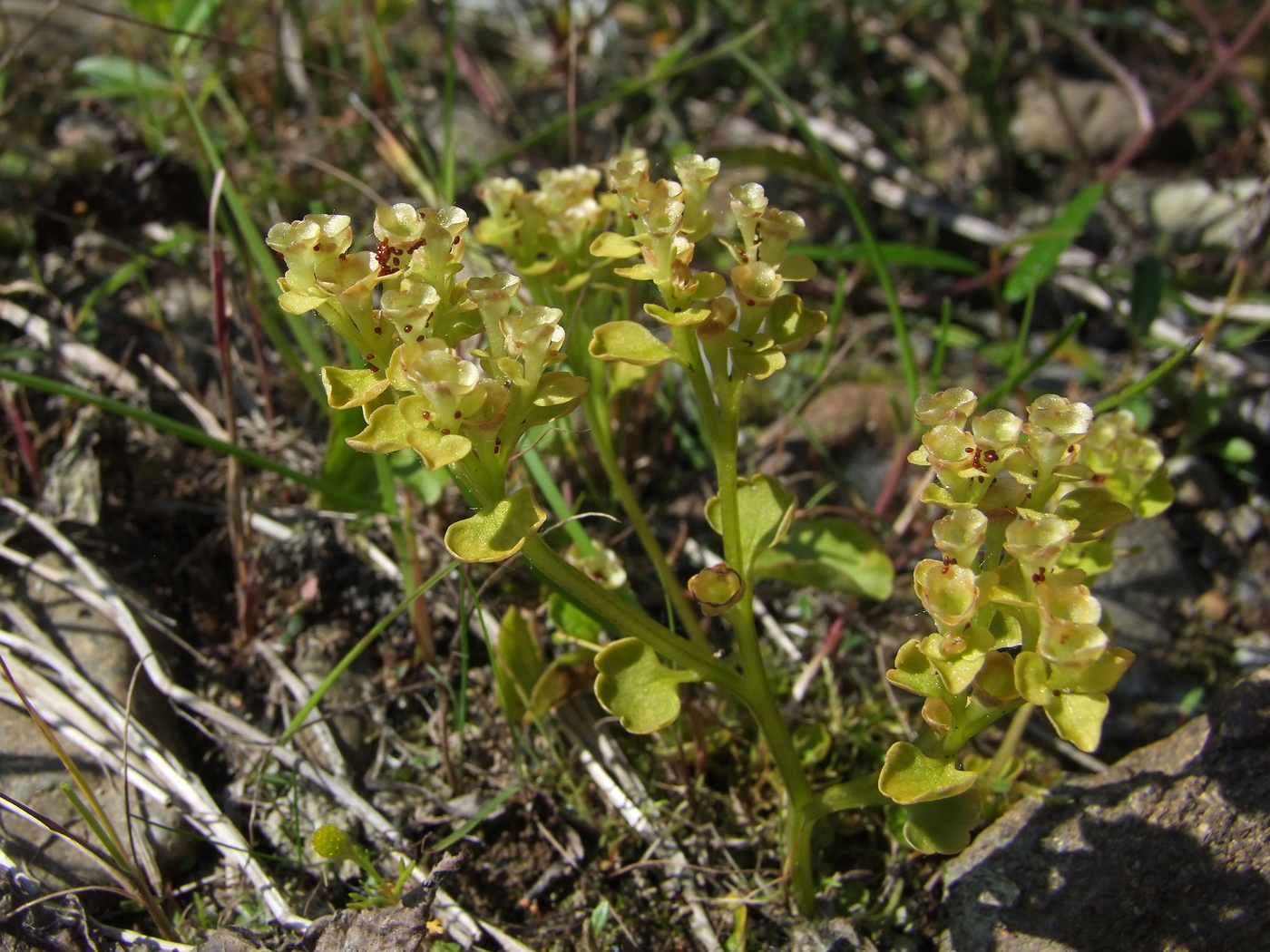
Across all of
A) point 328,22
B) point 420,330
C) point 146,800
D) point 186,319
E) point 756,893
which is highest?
point 328,22

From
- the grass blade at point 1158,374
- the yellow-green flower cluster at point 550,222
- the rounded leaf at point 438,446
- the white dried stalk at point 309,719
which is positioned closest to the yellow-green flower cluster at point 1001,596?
the grass blade at point 1158,374

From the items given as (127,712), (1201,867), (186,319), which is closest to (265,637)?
(127,712)

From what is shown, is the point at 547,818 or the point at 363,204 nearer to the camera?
the point at 547,818

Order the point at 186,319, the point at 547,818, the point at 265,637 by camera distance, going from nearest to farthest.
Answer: the point at 547,818 → the point at 265,637 → the point at 186,319

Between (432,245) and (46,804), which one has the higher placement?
(432,245)

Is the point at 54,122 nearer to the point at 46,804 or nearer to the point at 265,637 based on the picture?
the point at 265,637

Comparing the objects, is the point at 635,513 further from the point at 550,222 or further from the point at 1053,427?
the point at 1053,427

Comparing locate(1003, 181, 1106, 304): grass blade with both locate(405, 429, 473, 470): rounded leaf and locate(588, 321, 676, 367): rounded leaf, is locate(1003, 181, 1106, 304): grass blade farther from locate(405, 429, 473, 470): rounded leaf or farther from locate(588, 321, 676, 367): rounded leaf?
locate(405, 429, 473, 470): rounded leaf
